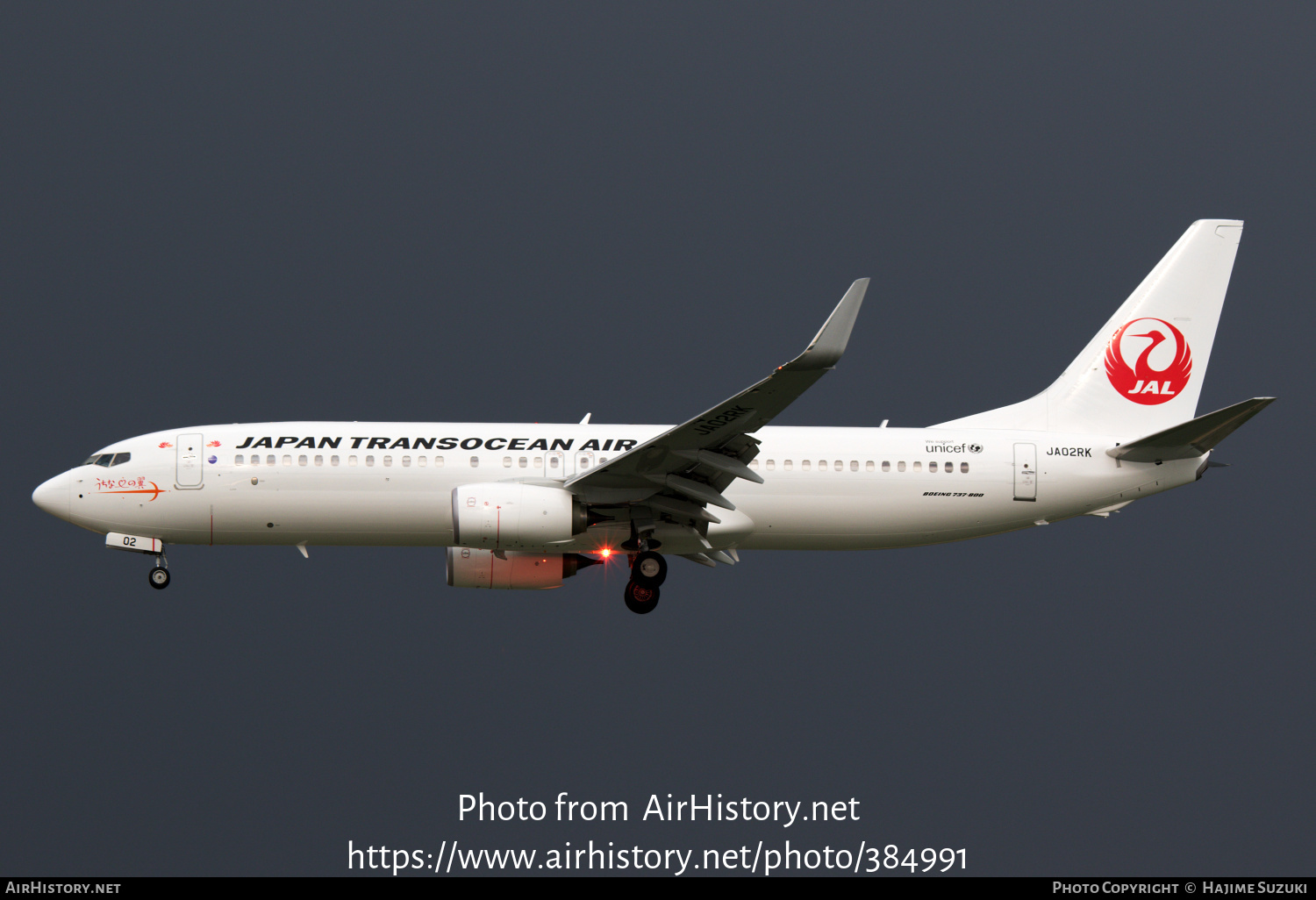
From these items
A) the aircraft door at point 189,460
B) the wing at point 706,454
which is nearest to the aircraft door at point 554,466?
the wing at point 706,454

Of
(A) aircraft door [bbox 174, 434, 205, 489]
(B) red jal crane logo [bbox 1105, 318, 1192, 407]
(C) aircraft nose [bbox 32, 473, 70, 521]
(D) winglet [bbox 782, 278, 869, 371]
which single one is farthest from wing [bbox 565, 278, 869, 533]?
(C) aircraft nose [bbox 32, 473, 70, 521]

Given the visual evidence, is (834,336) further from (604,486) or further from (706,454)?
(604,486)

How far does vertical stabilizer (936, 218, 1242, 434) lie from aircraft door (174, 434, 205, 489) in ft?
51.3

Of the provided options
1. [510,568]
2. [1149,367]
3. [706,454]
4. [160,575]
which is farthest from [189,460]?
[1149,367]

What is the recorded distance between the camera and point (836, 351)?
25016 mm

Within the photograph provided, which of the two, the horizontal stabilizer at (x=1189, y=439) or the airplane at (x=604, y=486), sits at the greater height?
the horizontal stabilizer at (x=1189, y=439)

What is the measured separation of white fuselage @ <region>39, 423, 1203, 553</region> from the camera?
1192 inches

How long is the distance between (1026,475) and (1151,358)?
4565mm

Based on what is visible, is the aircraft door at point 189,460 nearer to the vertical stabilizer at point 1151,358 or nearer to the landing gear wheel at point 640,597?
the landing gear wheel at point 640,597

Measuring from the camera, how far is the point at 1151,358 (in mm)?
33656

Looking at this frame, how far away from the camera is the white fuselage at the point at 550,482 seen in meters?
30.3

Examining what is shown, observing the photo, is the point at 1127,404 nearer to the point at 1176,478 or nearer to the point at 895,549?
the point at 1176,478

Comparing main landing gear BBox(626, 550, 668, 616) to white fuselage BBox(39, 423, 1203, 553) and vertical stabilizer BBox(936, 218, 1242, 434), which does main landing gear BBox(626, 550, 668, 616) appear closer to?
white fuselage BBox(39, 423, 1203, 553)

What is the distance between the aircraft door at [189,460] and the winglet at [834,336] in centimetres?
1271
